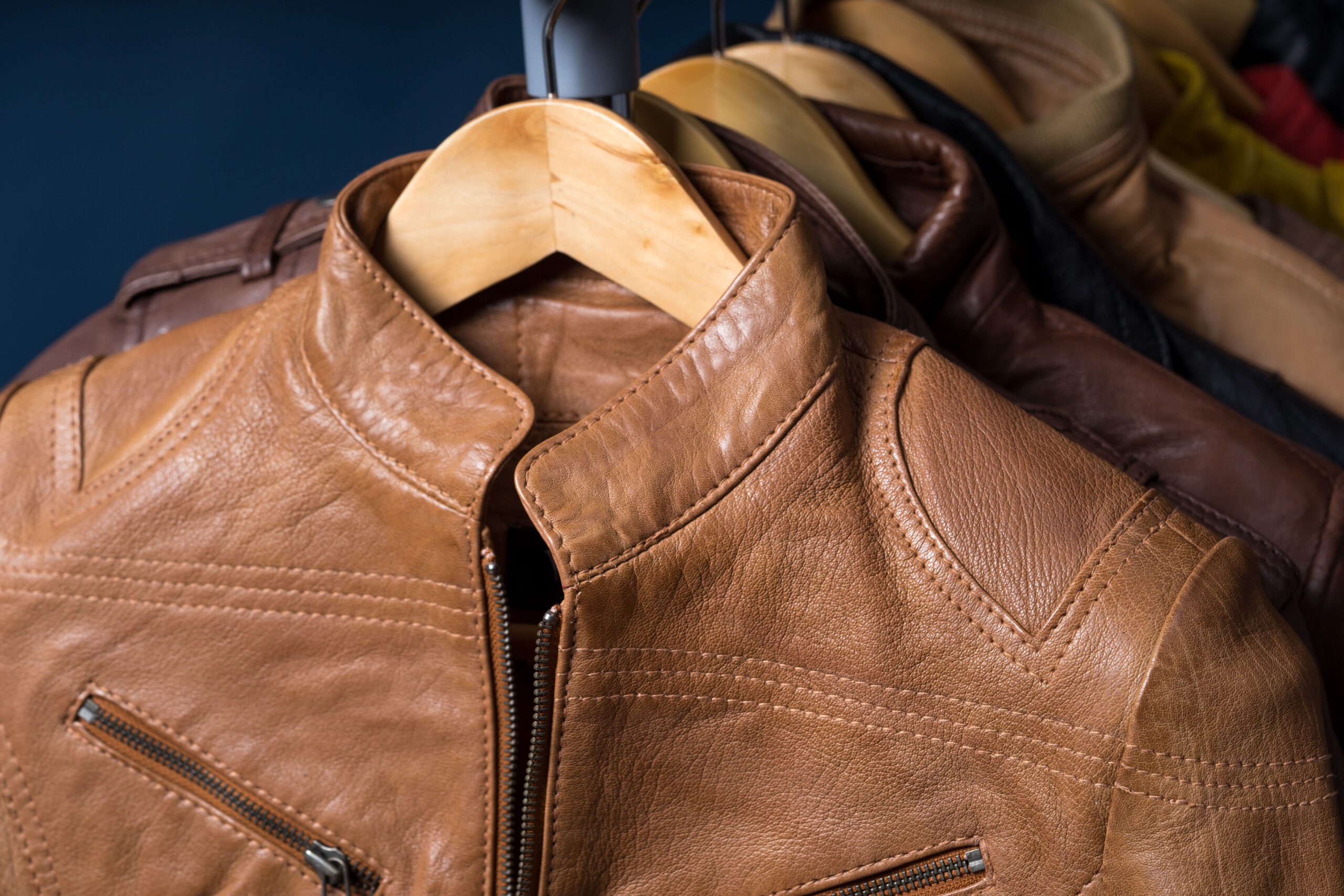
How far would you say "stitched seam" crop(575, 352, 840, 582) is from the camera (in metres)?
0.59

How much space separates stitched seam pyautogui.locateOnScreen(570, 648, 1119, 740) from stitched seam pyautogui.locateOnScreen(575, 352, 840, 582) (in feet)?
0.18

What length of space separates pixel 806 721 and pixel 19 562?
0.54 m

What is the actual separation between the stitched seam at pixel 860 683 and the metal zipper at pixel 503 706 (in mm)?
60

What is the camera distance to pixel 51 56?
3.97ft

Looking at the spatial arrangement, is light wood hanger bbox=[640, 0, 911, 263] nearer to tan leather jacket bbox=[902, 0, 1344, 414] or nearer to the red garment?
tan leather jacket bbox=[902, 0, 1344, 414]

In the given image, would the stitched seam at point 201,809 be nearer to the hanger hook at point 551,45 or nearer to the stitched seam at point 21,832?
the stitched seam at point 21,832

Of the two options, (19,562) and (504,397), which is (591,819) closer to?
(504,397)

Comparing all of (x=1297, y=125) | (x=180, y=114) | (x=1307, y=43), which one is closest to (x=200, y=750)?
(x=180, y=114)

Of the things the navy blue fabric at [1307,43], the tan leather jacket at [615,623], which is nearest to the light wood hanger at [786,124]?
the tan leather jacket at [615,623]

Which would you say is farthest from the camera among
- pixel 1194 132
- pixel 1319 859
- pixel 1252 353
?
pixel 1194 132

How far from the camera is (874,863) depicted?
25.0 inches

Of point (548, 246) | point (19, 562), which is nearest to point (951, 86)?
point (548, 246)

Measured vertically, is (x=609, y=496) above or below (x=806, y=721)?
above

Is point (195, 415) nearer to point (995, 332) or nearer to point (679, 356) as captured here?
point (679, 356)
